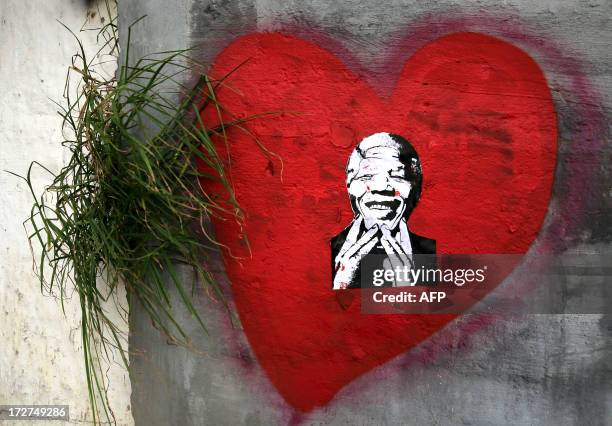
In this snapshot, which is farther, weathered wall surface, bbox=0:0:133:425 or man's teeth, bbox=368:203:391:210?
weathered wall surface, bbox=0:0:133:425

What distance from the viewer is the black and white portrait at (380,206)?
8.98 feet

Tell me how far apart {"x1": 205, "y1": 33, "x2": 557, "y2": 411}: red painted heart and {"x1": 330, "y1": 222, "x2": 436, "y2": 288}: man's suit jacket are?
32 mm

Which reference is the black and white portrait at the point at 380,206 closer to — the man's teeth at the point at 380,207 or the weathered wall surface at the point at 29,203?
the man's teeth at the point at 380,207

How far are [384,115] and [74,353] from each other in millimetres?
1891

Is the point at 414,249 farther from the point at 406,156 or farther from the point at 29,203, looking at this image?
the point at 29,203

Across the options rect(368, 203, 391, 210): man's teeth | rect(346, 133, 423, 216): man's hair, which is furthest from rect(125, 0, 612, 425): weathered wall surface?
rect(368, 203, 391, 210): man's teeth

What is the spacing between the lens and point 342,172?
276cm

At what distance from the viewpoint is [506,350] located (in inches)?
106

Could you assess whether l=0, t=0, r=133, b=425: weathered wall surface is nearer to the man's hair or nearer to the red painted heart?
the red painted heart

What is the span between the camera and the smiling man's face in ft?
9.00

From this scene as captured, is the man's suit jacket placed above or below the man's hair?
below

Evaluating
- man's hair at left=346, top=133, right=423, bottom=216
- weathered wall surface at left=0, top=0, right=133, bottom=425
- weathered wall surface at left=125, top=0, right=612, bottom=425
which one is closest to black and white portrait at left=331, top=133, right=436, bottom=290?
man's hair at left=346, top=133, right=423, bottom=216

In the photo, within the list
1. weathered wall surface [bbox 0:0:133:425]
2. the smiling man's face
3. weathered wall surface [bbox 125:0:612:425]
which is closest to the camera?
weathered wall surface [bbox 125:0:612:425]

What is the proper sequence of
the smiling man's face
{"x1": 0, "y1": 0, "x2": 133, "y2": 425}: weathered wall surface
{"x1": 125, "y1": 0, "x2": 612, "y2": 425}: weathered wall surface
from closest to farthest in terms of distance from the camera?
{"x1": 125, "y1": 0, "x2": 612, "y2": 425}: weathered wall surface, the smiling man's face, {"x1": 0, "y1": 0, "x2": 133, "y2": 425}: weathered wall surface
